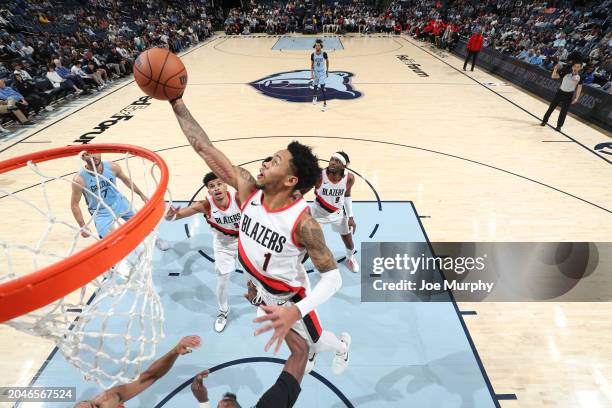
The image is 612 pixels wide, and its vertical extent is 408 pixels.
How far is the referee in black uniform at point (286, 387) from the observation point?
7.32 feet

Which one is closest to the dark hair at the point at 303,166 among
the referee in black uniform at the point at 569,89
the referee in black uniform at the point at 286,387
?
the referee in black uniform at the point at 286,387

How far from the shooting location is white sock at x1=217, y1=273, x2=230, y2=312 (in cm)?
378

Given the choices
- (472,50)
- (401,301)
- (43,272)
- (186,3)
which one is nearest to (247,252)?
(43,272)

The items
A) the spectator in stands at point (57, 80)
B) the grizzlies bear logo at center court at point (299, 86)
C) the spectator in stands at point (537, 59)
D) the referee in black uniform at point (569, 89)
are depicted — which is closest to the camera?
the referee in black uniform at point (569, 89)

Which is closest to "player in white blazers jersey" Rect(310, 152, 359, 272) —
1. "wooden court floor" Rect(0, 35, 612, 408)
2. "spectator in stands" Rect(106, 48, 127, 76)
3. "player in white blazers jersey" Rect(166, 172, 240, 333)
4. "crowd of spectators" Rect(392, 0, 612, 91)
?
"player in white blazers jersey" Rect(166, 172, 240, 333)

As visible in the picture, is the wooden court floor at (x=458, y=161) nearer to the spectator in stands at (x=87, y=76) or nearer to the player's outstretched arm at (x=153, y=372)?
the spectator in stands at (x=87, y=76)

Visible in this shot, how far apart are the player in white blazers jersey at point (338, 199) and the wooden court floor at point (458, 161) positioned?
1.49m

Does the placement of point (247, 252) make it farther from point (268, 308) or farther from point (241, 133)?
point (241, 133)

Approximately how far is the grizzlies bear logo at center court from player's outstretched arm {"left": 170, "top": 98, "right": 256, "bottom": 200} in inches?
361

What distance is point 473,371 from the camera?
137 inches

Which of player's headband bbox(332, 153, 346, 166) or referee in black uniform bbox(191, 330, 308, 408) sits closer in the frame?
referee in black uniform bbox(191, 330, 308, 408)

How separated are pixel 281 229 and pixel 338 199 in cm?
213

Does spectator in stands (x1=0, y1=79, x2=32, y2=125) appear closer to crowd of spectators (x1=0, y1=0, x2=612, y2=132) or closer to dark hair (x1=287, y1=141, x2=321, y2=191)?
crowd of spectators (x1=0, y1=0, x2=612, y2=132)

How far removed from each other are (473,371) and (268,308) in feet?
8.11
